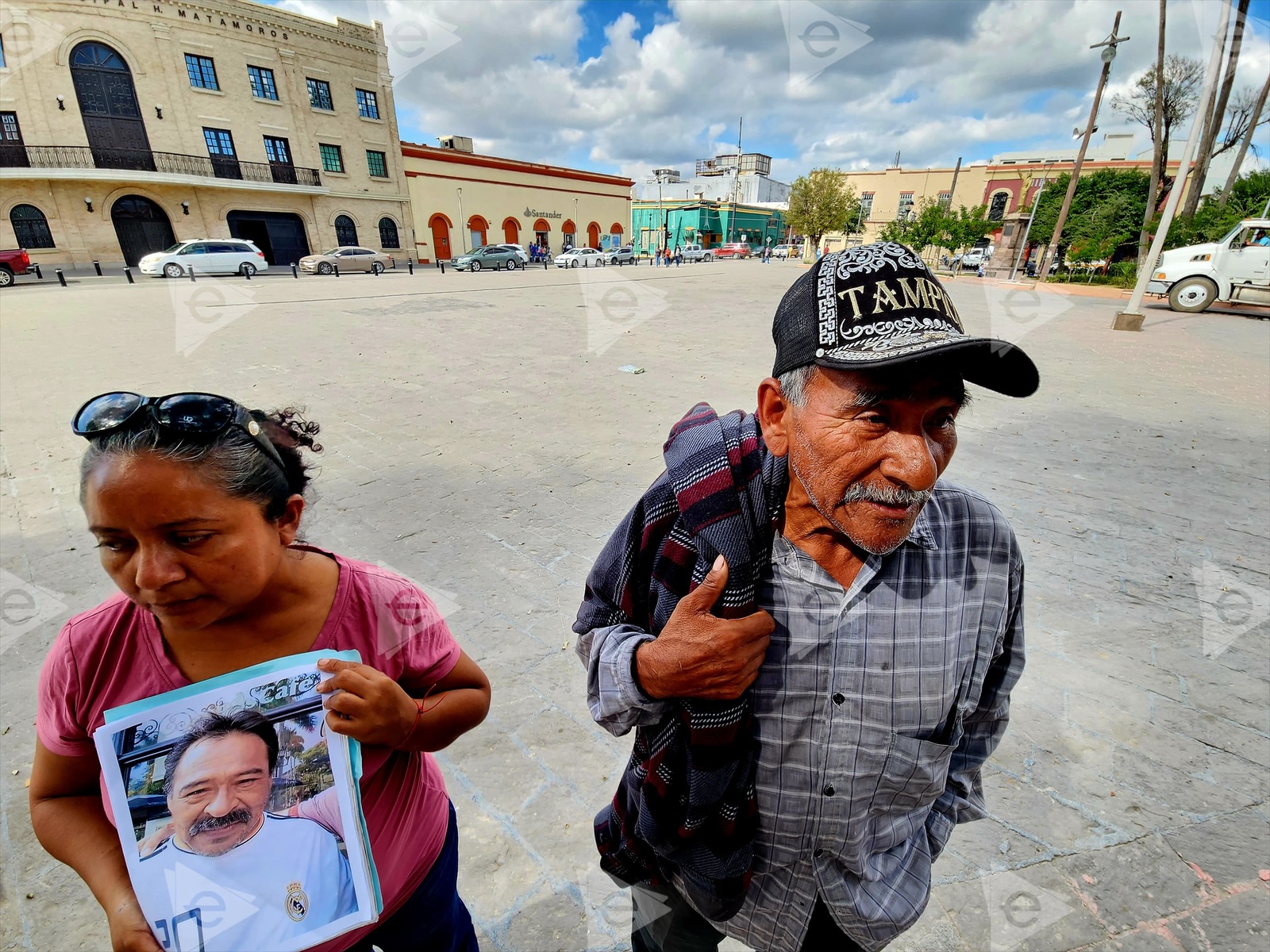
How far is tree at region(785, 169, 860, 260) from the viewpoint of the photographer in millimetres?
42438

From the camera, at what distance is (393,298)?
16047mm

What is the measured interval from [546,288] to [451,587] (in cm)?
1822

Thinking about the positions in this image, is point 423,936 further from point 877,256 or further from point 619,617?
point 877,256

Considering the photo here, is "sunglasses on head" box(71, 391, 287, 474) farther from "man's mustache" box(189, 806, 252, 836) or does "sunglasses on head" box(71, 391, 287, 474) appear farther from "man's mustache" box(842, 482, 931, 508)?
"man's mustache" box(842, 482, 931, 508)

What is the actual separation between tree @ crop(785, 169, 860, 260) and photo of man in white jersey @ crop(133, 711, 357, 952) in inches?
1910

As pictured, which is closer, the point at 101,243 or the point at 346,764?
the point at 346,764

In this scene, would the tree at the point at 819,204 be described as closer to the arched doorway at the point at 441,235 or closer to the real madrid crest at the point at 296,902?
the arched doorway at the point at 441,235

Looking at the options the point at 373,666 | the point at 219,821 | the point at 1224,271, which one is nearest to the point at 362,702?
the point at 373,666

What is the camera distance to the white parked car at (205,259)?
20.3 meters

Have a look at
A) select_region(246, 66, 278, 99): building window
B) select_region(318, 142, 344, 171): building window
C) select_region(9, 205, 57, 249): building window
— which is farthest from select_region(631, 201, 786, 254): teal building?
select_region(9, 205, 57, 249): building window

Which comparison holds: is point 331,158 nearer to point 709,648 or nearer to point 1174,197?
point 1174,197

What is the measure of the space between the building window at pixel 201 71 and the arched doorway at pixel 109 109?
92.4 inches

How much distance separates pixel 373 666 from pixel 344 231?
1512 inches

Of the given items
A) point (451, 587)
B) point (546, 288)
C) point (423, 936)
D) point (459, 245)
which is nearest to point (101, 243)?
point (459, 245)
